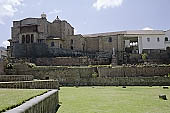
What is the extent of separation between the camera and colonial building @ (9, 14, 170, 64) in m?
50.7

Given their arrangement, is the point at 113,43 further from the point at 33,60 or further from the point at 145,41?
the point at 33,60

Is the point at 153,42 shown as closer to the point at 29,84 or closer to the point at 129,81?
the point at 129,81

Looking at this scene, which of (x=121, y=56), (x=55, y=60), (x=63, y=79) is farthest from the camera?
(x=121, y=56)

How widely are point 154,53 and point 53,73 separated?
2405 cm

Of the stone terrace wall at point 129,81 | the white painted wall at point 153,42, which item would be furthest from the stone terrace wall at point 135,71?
the white painted wall at point 153,42

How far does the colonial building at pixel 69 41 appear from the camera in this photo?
5069 centimetres

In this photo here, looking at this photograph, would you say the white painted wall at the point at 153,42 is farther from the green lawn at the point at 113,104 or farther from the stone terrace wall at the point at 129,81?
the green lawn at the point at 113,104

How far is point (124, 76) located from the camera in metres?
37.2

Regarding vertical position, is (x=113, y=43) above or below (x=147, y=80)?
above

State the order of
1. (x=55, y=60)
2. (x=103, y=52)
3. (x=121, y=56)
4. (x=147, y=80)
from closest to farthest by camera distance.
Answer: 1. (x=147, y=80)
2. (x=55, y=60)
3. (x=121, y=56)
4. (x=103, y=52)

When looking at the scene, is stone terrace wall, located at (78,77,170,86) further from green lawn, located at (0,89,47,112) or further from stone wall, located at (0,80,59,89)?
green lawn, located at (0,89,47,112)

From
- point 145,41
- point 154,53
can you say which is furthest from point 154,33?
point 154,53

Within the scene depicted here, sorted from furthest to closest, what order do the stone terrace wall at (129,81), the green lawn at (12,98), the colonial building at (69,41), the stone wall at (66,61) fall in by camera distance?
the colonial building at (69,41) < the stone wall at (66,61) < the stone terrace wall at (129,81) < the green lawn at (12,98)

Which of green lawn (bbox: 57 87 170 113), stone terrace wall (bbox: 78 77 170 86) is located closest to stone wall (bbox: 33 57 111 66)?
stone terrace wall (bbox: 78 77 170 86)
